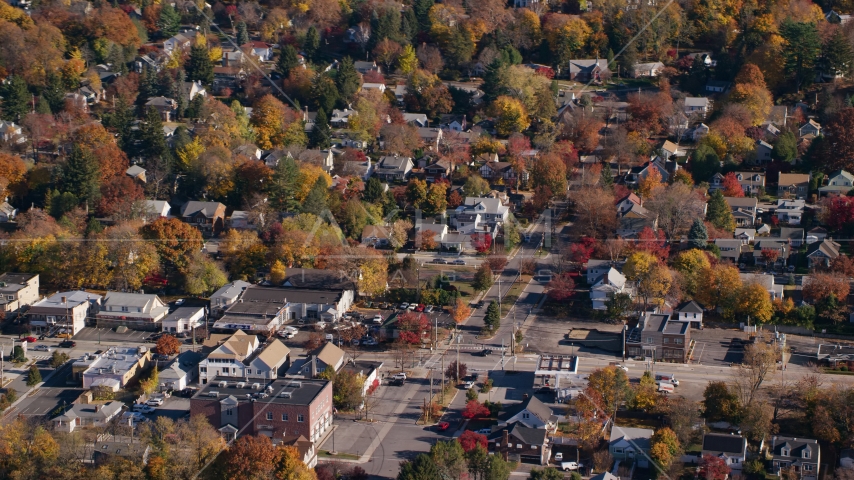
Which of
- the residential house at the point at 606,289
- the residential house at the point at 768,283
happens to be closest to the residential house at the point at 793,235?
the residential house at the point at 768,283

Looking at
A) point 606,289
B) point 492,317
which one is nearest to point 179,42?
point 492,317

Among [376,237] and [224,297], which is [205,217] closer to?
[376,237]

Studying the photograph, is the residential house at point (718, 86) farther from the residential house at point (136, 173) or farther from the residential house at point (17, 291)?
the residential house at point (17, 291)

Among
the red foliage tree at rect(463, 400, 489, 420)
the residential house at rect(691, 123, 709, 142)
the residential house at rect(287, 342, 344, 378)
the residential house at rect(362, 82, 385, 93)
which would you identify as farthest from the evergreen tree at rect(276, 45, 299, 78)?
the red foliage tree at rect(463, 400, 489, 420)

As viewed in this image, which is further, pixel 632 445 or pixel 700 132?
pixel 700 132

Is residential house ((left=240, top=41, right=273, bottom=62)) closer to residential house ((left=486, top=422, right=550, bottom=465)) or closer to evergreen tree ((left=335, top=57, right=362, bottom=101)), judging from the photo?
evergreen tree ((left=335, top=57, right=362, bottom=101))

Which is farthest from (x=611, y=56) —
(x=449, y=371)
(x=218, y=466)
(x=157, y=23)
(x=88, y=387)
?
(x=218, y=466)
